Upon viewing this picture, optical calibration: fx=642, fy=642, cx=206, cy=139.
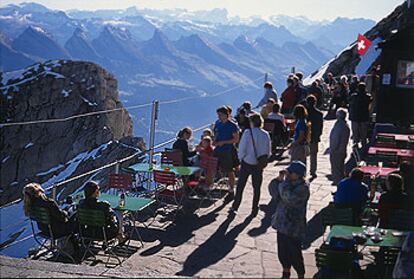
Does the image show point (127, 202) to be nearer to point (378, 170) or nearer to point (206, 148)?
point (206, 148)

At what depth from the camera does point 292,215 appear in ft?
22.3

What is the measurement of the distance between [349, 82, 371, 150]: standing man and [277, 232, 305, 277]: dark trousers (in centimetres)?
728

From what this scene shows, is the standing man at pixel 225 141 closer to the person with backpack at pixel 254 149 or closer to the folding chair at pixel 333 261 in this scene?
the person with backpack at pixel 254 149

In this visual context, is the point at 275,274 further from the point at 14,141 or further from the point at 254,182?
the point at 14,141

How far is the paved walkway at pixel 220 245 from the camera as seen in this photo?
25.2ft

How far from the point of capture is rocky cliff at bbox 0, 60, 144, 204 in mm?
59062

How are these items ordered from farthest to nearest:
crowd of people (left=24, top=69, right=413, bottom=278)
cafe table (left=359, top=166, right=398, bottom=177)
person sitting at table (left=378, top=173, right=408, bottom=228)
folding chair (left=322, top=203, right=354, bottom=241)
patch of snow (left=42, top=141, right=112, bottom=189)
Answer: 1. patch of snow (left=42, top=141, right=112, bottom=189)
2. cafe table (left=359, top=166, right=398, bottom=177)
3. folding chair (left=322, top=203, right=354, bottom=241)
4. person sitting at table (left=378, top=173, right=408, bottom=228)
5. crowd of people (left=24, top=69, right=413, bottom=278)

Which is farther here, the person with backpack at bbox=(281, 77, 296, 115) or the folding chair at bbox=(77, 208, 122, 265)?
the person with backpack at bbox=(281, 77, 296, 115)

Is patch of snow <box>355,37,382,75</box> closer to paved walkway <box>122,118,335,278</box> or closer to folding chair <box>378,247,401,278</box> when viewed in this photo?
paved walkway <box>122,118,335,278</box>

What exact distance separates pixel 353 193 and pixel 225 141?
9.50ft

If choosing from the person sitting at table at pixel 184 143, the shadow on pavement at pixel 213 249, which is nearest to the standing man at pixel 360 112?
the person sitting at table at pixel 184 143

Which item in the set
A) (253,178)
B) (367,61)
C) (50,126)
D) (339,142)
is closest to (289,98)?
(339,142)

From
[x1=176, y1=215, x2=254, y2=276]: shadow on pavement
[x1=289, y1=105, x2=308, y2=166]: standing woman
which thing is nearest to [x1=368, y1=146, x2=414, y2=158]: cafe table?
[x1=289, y1=105, x2=308, y2=166]: standing woman

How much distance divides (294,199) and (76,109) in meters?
56.6
